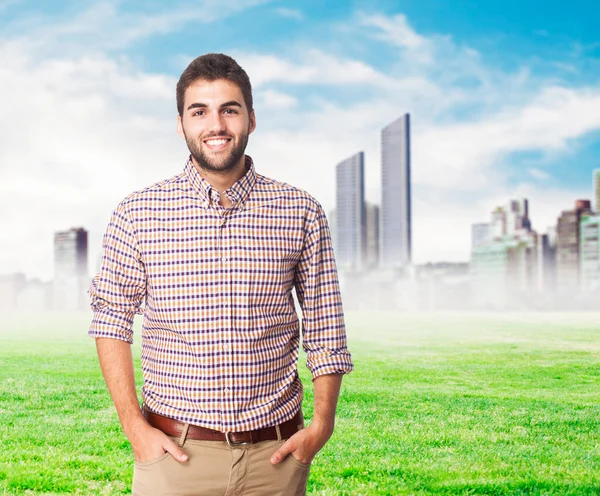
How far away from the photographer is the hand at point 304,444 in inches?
80.5

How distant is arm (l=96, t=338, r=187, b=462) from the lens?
2004 millimetres

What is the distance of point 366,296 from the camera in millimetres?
30750

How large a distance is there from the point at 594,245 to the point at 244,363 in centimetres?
3409

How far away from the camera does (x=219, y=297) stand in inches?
82.4

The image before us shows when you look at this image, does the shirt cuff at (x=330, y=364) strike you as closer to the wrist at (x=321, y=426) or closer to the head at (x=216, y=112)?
the wrist at (x=321, y=426)

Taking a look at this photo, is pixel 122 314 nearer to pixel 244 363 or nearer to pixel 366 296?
pixel 244 363

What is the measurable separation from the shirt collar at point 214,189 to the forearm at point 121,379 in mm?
472

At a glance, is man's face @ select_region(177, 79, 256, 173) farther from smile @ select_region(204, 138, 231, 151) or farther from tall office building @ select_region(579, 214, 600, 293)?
tall office building @ select_region(579, 214, 600, 293)

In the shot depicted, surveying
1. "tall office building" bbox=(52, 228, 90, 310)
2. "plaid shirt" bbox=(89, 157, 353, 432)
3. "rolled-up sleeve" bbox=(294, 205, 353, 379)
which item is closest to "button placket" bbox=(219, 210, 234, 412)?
"plaid shirt" bbox=(89, 157, 353, 432)

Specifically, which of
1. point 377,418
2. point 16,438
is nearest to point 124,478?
point 16,438

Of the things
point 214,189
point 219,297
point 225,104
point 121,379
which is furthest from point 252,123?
point 121,379

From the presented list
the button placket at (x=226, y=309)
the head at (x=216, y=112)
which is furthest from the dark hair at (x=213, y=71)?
the button placket at (x=226, y=309)

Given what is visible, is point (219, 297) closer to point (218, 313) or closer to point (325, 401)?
point (218, 313)

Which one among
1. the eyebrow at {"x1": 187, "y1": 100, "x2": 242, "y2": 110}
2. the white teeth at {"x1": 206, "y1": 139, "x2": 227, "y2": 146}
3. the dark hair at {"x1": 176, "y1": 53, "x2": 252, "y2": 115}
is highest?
the dark hair at {"x1": 176, "y1": 53, "x2": 252, "y2": 115}
